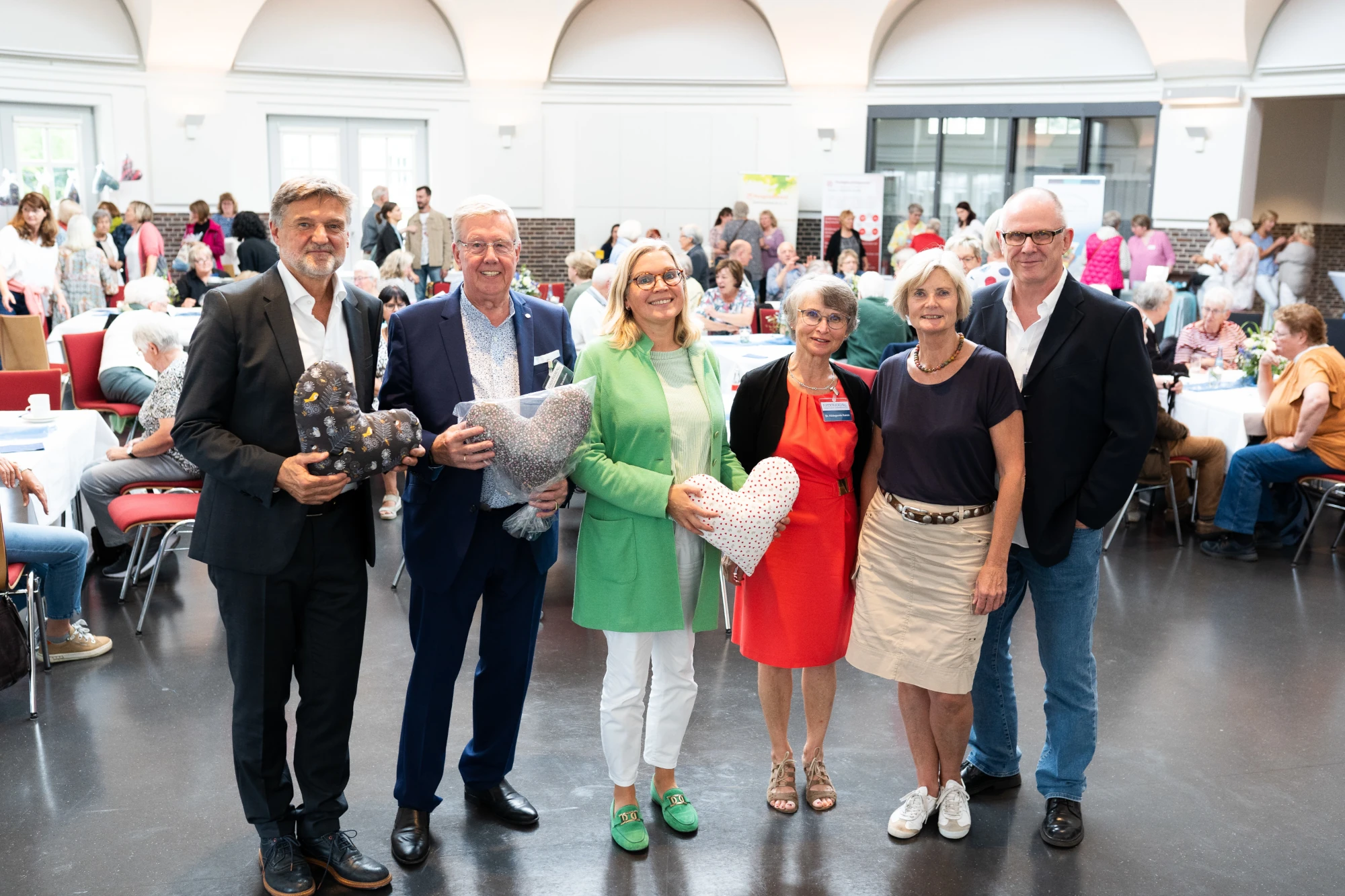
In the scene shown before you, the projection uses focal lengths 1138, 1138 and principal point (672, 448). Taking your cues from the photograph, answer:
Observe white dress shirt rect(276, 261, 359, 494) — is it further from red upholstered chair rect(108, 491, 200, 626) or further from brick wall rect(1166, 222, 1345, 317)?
brick wall rect(1166, 222, 1345, 317)

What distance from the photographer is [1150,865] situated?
10.3 ft

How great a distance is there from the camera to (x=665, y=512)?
9.53ft

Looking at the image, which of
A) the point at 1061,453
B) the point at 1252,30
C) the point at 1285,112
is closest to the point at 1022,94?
the point at 1252,30

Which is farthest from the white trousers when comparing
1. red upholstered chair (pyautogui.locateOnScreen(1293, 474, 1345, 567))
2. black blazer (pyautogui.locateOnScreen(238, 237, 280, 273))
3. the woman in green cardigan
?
black blazer (pyautogui.locateOnScreen(238, 237, 280, 273))

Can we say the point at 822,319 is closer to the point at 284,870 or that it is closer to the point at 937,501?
the point at 937,501

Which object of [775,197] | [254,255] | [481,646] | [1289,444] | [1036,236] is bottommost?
[481,646]

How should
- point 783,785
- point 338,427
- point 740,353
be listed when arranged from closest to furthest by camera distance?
1. point 338,427
2. point 783,785
3. point 740,353

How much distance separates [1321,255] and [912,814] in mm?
15430

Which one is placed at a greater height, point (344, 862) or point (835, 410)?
point (835, 410)

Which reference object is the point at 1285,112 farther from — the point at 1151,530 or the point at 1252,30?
Answer: the point at 1151,530

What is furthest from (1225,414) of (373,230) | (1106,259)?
(373,230)

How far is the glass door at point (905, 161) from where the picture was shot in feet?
50.8

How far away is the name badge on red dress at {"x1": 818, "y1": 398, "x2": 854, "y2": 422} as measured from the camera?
3082 mm

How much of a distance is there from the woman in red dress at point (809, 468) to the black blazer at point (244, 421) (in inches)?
46.1
